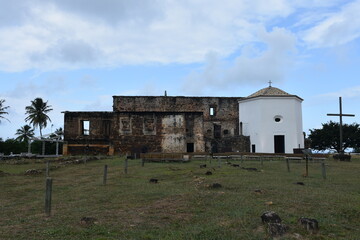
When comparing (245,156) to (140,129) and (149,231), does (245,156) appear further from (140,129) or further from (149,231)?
(149,231)

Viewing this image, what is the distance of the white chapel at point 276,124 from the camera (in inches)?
1258

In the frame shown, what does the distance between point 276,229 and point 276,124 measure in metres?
27.4

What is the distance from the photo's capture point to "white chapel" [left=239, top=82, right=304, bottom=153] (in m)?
32.0

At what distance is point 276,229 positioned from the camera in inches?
230

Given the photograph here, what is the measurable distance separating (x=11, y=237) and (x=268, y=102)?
28.9 metres

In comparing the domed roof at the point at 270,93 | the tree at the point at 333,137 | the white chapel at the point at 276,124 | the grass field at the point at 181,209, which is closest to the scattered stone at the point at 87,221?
the grass field at the point at 181,209

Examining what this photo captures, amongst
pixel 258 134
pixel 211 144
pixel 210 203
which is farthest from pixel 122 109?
pixel 210 203

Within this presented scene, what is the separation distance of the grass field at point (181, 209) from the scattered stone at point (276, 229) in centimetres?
14

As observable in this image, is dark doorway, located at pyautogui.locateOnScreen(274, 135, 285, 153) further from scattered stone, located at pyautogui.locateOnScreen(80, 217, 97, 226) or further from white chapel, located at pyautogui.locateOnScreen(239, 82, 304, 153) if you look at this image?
scattered stone, located at pyautogui.locateOnScreen(80, 217, 97, 226)

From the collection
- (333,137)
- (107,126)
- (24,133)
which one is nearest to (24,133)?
(24,133)

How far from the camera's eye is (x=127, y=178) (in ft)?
45.3

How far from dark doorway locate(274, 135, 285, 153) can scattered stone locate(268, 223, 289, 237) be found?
27035 millimetres

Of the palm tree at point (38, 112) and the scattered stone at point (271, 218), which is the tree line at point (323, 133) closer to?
the palm tree at point (38, 112)

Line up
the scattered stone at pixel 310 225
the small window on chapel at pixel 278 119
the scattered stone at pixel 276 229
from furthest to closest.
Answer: the small window on chapel at pixel 278 119
the scattered stone at pixel 310 225
the scattered stone at pixel 276 229
